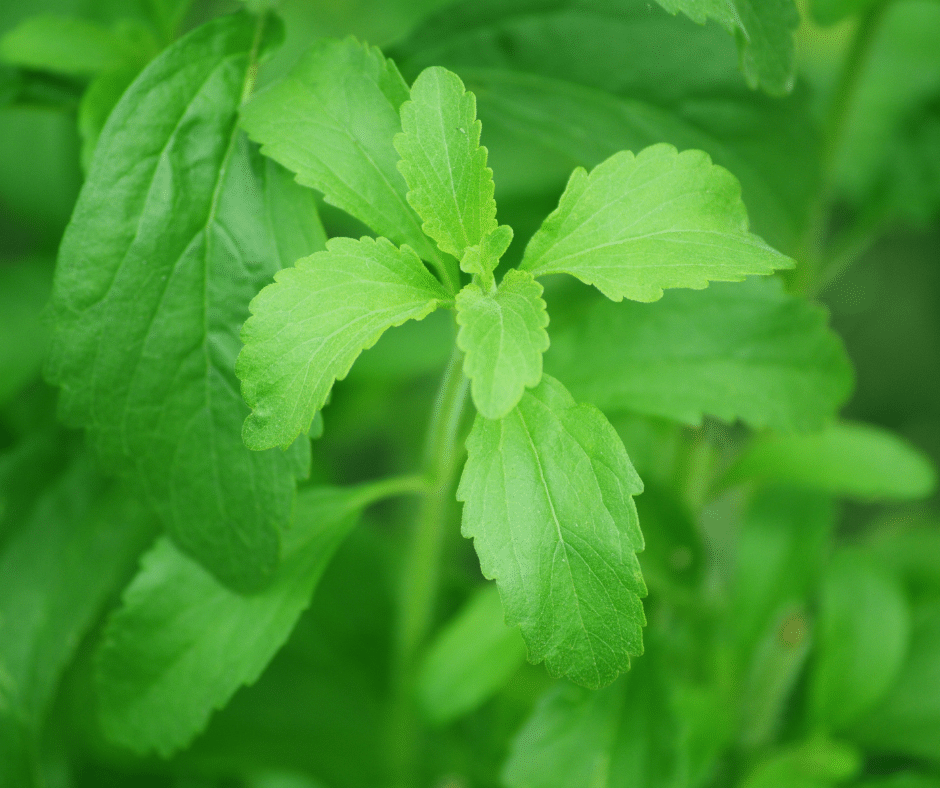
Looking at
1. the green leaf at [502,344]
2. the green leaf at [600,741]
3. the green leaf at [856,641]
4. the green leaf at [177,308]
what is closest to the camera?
the green leaf at [502,344]

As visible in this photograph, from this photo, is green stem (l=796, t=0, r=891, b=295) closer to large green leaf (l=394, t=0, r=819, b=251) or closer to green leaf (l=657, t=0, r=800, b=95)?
large green leaf (l=394, t=0, r=819, b=251)

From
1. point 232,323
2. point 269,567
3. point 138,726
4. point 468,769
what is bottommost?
point 468,769

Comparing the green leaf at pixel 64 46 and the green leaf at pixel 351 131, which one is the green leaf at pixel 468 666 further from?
the green leaf at pixel 64 46

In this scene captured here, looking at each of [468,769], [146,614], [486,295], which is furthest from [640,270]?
[468,769]

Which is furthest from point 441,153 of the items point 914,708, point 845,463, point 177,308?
point 914,708

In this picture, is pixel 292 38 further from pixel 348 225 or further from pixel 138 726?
pixel 138 726

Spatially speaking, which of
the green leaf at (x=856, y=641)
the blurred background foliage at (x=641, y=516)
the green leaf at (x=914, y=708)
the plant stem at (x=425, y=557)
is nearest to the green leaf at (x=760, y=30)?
the blurred background foliage at (x=641, y=516)

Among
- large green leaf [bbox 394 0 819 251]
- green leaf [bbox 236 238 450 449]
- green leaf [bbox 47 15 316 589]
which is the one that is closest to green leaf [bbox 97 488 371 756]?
green leaf [bbox 47 15 316 589]
